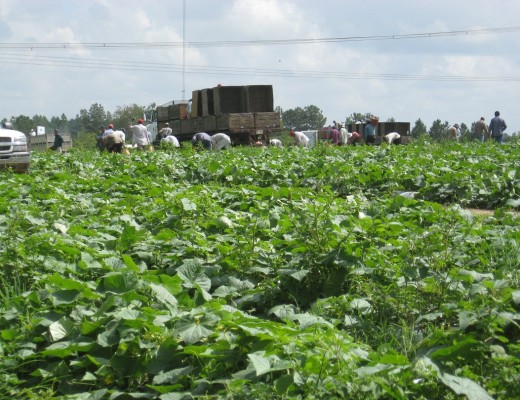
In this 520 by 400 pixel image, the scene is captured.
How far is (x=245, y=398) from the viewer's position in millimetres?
3406

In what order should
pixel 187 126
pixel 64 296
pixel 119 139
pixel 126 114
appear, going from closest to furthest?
pixel 64 296
pixel 119 139
pixel 187 126
pixel 126 114

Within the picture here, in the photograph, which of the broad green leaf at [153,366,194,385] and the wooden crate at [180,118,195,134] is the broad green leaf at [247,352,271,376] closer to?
the broad green leaf at [153,366,194,385]

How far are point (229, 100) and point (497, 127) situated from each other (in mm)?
11650

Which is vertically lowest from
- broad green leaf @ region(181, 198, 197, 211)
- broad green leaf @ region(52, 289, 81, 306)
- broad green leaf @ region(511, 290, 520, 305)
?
broad green leaf @ region(52, 289, 81, 306)

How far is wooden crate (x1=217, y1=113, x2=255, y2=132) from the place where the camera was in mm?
33969

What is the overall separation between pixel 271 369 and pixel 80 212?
5632 mm

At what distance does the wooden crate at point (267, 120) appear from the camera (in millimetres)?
34781

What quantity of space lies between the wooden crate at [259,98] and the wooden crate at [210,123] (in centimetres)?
156

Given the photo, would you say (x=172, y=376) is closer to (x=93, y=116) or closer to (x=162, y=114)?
(x=162, y=114)

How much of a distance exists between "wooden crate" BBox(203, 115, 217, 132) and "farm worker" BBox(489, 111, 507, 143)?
11.4m

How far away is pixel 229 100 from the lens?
118 ft

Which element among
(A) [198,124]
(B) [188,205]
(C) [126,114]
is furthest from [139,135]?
(C) [126,114]

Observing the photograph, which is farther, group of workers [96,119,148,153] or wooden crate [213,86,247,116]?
wooden crate [213,86,247,116]

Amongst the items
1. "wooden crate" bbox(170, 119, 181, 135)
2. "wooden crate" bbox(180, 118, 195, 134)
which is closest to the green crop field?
"wooden crate" bbox(180, 118, 195, 134)
